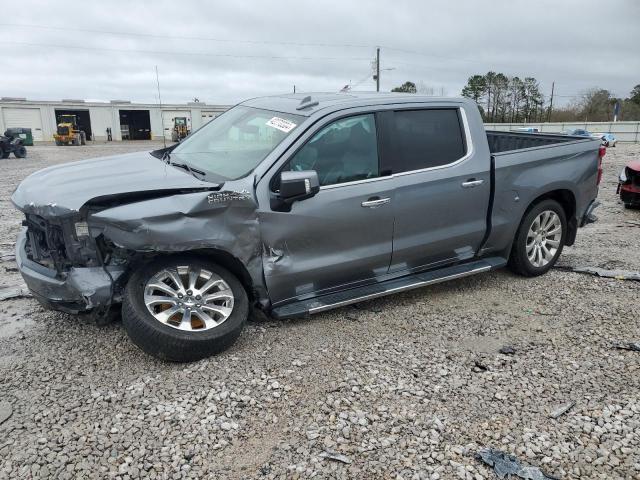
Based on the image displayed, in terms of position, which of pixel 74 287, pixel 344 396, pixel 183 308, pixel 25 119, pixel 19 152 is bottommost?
pixel 344 396

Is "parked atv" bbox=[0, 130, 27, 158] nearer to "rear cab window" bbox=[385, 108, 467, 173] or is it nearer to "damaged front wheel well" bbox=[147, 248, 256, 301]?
"damaged front wheel well" bbox=[147, 248, 256, 301]

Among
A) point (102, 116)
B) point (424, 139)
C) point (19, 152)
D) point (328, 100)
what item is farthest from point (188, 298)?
point (102, 116)

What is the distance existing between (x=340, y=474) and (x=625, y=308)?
3.34 meters

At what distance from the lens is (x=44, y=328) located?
399 centimetres

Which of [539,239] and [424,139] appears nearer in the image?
[424,139]

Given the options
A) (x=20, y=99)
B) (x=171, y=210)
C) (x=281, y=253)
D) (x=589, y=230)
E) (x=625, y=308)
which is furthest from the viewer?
(x=20, y=99)

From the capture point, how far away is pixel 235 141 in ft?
14.0

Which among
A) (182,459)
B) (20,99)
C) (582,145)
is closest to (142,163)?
(182,459)

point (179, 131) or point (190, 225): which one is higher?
point (179, 131)

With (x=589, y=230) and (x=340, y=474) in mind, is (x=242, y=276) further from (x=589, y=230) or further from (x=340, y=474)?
(x=589, y=230)

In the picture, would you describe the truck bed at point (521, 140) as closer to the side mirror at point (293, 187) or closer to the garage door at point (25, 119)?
the side mirror at point (293, 187)

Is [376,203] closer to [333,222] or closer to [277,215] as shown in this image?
[333,222]

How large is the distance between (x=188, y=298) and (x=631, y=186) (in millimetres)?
8482

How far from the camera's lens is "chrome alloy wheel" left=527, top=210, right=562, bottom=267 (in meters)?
5.09
